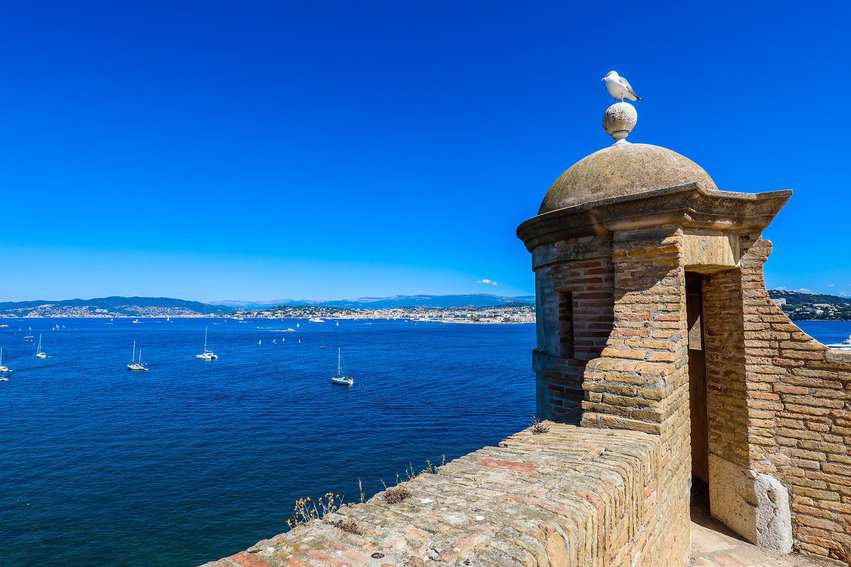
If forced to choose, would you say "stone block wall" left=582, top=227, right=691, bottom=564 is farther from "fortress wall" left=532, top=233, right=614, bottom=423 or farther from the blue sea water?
the blue sea water

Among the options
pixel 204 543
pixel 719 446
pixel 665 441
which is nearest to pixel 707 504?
pixel 719 446

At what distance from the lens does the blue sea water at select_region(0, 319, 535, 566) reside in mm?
19672

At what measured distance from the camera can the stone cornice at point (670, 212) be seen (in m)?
5.04

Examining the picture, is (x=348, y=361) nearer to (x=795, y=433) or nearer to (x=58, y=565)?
(x=58, y=565)

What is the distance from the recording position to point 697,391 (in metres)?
8.33

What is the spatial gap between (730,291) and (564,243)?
2.46 m

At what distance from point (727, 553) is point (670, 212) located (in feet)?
15.3

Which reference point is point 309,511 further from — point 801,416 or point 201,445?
point 201,445

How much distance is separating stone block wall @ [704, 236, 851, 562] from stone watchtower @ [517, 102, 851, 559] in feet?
0.05

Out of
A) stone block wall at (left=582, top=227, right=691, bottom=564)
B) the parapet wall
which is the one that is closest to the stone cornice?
stone block wall at (left=582, top=227, right=691, bottom=564)

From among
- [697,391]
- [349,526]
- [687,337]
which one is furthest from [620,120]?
[349,526]

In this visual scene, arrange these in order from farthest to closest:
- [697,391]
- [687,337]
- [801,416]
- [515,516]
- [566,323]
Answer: [697,391], [566,323], [801,416], [687,337], [515,516]

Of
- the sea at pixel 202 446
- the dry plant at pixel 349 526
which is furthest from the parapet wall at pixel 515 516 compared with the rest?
the sea at pixel 202 446

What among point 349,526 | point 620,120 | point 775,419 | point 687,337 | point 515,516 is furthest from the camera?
point 620,120
